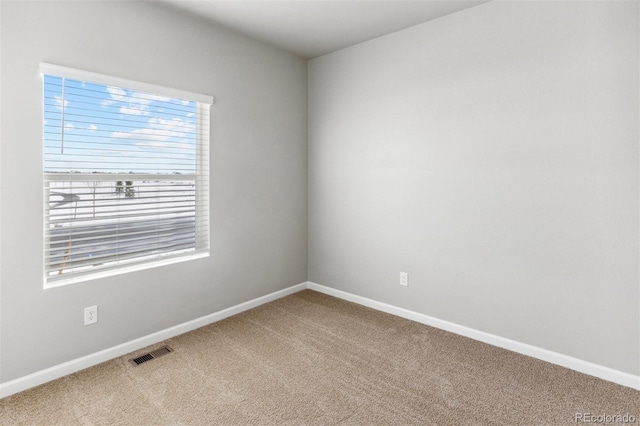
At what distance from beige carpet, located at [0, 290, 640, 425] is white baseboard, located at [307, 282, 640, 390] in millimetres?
58

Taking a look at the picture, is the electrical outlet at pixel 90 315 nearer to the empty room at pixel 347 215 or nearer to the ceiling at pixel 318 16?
the empty room at pixel 347 215

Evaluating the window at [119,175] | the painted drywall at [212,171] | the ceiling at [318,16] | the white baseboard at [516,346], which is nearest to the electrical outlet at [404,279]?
the white baseboard at [516,346]

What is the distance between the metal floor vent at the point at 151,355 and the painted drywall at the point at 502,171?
1800 millimetres

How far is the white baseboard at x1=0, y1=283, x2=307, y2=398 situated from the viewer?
2074 mm

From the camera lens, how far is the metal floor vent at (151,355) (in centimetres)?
241

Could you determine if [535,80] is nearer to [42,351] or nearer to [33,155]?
Result: [33,155]

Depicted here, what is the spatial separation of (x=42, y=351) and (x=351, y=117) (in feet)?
9.92

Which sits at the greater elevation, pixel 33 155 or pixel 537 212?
pixel 33 155

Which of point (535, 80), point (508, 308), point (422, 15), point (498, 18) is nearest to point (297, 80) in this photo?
point (422, 15)

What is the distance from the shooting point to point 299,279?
3914 mm

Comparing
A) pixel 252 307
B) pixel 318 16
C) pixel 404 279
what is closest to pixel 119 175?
pixel 252 307

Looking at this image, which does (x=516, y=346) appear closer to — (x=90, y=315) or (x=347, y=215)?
(x=347, y=215)

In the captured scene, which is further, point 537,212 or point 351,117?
point 351,117

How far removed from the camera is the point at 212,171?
9.89 feet
